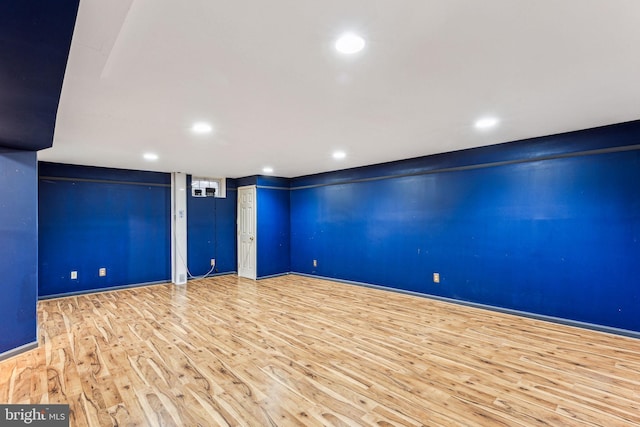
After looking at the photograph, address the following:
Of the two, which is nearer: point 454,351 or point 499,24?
point 499,24

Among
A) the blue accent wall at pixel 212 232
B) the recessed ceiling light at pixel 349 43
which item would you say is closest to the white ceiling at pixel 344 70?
the recessed ceiling light at pixel 349 43

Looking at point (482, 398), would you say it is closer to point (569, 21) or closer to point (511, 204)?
point (569, 21)

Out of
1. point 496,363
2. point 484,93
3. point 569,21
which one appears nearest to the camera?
point 569,21

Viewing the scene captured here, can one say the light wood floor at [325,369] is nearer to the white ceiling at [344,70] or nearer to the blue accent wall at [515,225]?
the blue accent wall at [515,225]

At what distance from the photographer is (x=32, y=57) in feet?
4.60

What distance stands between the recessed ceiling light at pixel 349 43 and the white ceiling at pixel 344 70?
0.14ft

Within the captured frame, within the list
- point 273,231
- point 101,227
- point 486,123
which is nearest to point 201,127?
point 486,123

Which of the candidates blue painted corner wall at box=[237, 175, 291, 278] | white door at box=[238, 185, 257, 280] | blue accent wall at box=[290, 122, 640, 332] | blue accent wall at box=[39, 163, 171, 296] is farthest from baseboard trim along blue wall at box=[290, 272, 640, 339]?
blue accent wall at box=[39, 163, 171, 296]

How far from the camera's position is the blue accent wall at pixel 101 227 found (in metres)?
5.16

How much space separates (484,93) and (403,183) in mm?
2894

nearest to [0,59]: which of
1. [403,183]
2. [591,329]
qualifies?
[403,183]

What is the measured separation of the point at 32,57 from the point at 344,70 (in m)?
1.64

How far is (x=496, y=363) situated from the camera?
8.96ft

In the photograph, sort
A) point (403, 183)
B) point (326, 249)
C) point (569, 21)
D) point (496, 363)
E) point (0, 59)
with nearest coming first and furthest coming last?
point (0, 59), point (569, 21), point (496, 363), point (403, 183), point (326, 249)
